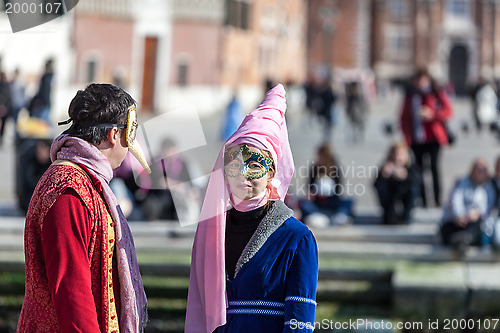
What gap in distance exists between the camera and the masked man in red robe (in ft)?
9.91

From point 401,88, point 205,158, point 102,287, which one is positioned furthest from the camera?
point 401,88

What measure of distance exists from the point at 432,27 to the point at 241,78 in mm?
26122

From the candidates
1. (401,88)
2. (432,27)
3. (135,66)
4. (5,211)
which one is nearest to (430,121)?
(5,211)

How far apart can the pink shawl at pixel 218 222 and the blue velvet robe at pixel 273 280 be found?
69mm

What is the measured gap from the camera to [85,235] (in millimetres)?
3074

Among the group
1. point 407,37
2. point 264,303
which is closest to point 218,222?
point 264,303

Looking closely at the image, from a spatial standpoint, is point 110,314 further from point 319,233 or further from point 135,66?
point 135,66

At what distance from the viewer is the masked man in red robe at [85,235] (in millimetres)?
3020

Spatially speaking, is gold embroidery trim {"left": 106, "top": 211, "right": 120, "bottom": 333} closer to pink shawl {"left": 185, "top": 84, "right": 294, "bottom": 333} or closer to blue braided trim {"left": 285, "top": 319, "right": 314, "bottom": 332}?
pink shawl {"left": 185, "top": 84, "right": 294, "bottom": 333}

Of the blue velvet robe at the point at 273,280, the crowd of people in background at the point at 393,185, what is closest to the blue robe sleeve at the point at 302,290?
the blue velvet robe at the point at 273,280

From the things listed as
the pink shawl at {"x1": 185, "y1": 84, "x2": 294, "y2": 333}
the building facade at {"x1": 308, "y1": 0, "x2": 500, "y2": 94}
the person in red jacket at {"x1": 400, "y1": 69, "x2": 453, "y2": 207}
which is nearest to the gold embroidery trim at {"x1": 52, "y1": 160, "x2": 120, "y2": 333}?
the pink shawl at {"x1": 185, "y1": 84, "x2": 294, "y2": 333}

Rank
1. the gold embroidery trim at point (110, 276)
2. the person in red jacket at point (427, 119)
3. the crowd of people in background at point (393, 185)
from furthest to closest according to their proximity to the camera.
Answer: the person in red jacket at point (427, 119) < the crowd of people in background at point (393, 185) < the gold embroidery trim at point (110, 276)

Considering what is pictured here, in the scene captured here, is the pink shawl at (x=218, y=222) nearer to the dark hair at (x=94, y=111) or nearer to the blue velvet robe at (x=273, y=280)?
the blue velvet robe at (x=273, y=280)

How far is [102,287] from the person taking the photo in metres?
3.17
